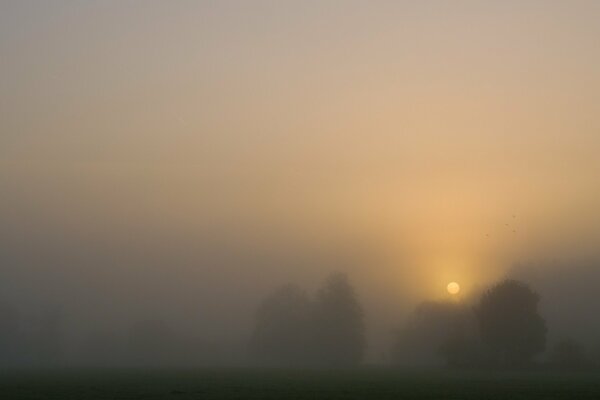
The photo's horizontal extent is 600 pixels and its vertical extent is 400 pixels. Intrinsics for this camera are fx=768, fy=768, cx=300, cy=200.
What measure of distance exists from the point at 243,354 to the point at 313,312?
114ft

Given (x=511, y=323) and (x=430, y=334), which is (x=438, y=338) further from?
(x=511, y=323)

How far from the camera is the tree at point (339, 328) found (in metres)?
149

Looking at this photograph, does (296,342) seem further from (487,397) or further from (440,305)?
(487,397)

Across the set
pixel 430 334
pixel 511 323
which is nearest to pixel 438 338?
pixel 430 334

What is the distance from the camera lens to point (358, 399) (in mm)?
37312

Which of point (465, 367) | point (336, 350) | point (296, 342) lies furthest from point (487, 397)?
point (296, 342)

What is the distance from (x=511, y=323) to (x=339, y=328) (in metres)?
41.4

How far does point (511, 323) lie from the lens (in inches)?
4665

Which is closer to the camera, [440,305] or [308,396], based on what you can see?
[308,396]

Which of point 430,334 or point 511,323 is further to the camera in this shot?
point 430,334

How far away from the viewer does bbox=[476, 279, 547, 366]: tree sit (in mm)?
116062

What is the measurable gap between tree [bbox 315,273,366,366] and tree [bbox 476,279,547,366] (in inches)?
1279

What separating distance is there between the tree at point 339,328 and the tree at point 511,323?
32484mm

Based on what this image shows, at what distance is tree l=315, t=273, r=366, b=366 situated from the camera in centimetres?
14862
